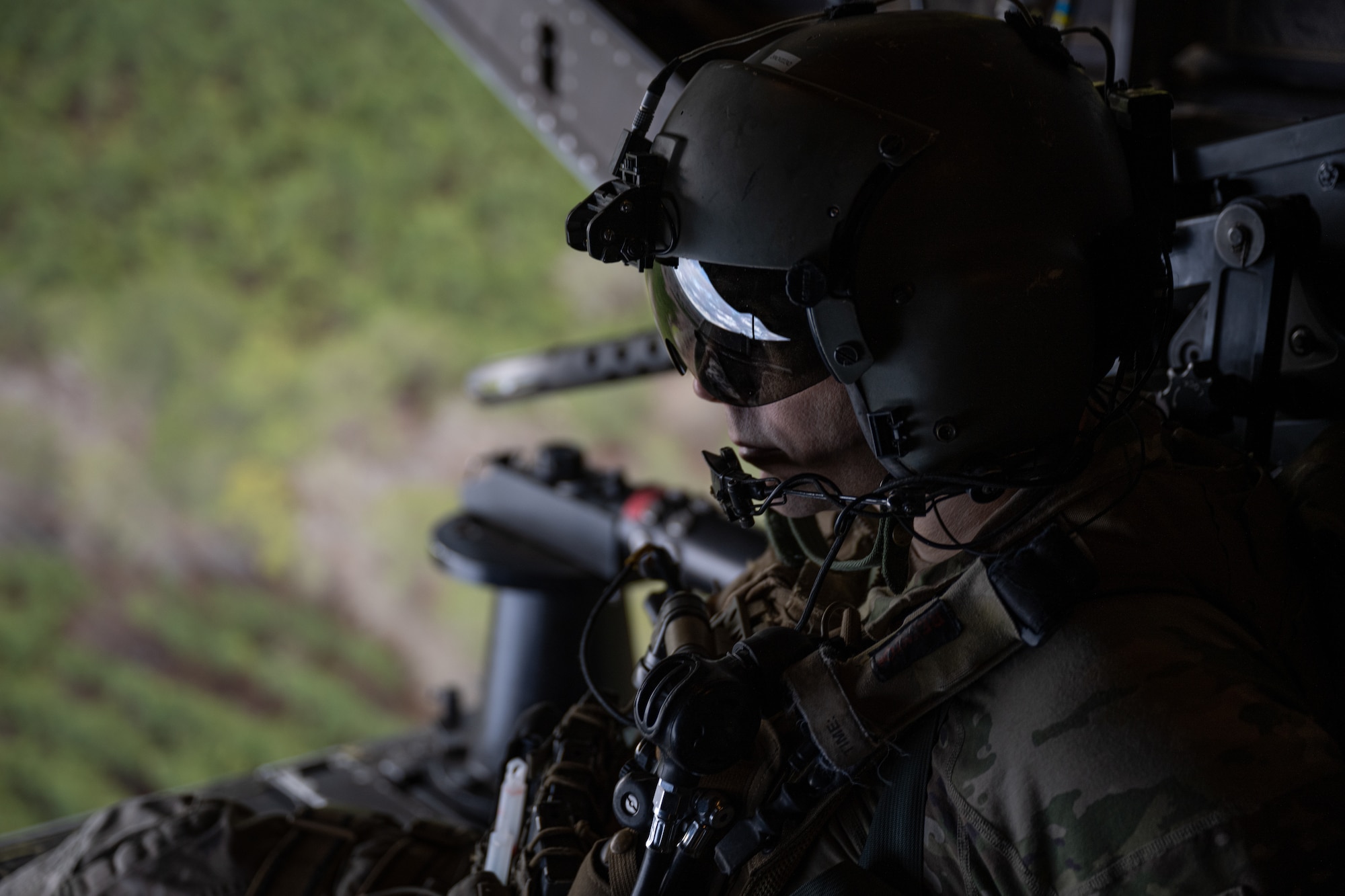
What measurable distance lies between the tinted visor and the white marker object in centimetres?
49

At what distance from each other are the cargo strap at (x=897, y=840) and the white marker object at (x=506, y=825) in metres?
0.39

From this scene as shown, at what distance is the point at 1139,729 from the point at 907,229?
36 centimetres

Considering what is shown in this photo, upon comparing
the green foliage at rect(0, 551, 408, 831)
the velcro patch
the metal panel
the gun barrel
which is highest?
the metal panel

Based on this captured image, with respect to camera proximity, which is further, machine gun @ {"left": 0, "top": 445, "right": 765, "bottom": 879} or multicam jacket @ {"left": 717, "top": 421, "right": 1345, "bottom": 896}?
machine gun @ {"left": 0, "top": 445, "right": 765, "bottom": 879}

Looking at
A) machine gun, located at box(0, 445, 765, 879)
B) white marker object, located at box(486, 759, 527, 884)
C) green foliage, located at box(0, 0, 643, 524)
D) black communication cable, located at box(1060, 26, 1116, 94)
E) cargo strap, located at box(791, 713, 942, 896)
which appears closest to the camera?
cargo strap, located at box(791, 713, 942, 896)

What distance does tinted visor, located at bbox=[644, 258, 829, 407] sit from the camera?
78 cm

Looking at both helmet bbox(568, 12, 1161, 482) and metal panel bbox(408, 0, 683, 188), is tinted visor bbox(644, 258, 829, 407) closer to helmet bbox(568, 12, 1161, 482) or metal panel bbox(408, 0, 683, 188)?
helmet bbox(568, 12, 1161, 482)

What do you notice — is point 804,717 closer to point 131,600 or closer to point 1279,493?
point 1279,493

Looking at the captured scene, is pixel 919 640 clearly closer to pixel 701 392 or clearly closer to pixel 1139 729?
pixel 1139 729

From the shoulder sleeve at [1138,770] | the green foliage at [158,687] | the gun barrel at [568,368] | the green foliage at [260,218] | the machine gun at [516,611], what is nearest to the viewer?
the shoulder sleeve at [1138,770]

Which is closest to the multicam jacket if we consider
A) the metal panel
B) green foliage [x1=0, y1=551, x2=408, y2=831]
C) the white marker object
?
the white marker object

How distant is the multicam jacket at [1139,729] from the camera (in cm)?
63

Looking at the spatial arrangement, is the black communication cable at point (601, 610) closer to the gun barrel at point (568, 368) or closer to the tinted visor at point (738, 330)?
the tinted visor at point (738, 330)

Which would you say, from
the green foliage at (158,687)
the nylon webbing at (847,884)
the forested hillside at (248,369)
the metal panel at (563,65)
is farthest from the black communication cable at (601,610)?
the green foliage at (158,687)
